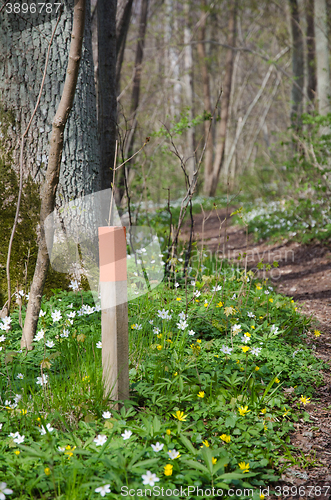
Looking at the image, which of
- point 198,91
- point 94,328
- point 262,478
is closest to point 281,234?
point 94,328

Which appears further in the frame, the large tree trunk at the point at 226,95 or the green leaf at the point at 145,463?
the large tree trunk at the point at 226,95

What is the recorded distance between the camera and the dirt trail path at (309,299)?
176 centimetres

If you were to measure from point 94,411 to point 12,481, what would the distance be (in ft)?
1.56

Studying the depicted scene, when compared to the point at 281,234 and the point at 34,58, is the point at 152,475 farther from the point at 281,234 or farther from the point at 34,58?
the point at 281,234

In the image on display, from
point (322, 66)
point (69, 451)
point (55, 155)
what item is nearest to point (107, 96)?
point (55, 155)

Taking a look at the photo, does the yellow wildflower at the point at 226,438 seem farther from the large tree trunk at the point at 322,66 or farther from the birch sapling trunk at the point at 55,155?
the large tree trunk at the point at 322,66

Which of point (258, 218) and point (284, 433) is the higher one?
point (258, 218)

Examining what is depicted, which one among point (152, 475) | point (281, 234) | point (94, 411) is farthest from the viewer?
point (281, 234)

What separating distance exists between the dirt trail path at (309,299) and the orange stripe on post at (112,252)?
3.29 ft

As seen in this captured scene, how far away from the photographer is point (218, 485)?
1473 millimetres

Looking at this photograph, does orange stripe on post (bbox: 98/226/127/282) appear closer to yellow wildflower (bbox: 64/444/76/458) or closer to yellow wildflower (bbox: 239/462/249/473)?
yellow wildflower (bbox: 64/444/76/458)

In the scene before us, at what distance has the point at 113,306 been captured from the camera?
1.78m

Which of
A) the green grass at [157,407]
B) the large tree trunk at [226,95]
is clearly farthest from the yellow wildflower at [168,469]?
the large tree trunk at [226,95]

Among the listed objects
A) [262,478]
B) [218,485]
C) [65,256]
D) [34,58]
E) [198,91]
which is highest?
[198,91]
